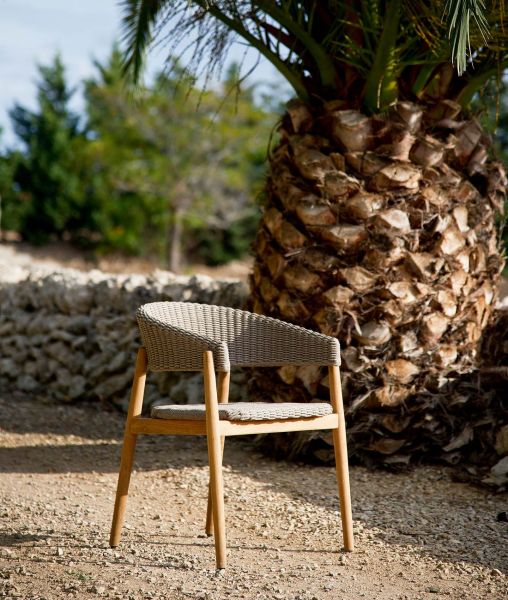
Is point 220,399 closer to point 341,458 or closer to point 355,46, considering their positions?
point 341,458

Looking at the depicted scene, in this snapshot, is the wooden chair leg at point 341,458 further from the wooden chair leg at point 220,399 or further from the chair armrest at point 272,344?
the wooden chair leg at point 220,399

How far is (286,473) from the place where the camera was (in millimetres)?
4027

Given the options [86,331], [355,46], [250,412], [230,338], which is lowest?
[86,331]

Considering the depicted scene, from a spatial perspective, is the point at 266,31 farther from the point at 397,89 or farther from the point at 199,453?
the point at 199,453

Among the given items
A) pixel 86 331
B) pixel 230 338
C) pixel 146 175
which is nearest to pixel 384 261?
pixel 230 338

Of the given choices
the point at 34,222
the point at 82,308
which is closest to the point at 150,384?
the point at 82,308

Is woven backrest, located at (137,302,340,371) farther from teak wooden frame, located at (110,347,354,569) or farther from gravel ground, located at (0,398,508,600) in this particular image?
gravel ground, located at (0,398,508,600)

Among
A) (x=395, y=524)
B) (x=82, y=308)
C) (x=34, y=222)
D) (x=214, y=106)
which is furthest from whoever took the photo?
(x=34, y=222)

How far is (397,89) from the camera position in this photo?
4.11 meters

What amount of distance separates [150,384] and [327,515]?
7.73 feet

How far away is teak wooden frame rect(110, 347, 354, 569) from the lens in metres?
2.49

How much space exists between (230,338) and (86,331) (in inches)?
115

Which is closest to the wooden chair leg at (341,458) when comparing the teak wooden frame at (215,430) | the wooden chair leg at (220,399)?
the teak wooden frame at (215,430)

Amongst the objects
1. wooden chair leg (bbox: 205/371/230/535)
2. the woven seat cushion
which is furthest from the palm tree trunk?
the woven seat cushion
